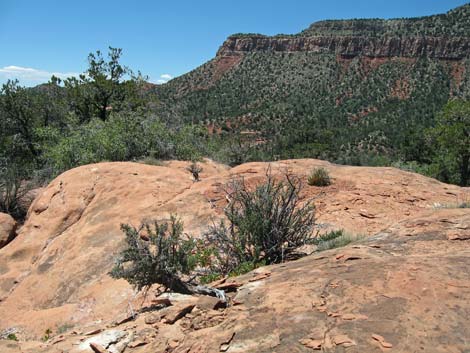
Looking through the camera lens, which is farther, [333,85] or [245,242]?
[333,85]

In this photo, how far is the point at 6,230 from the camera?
1041 cm

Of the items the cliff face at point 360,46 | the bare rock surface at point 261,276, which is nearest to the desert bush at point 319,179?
the bare rock surface at point 261,276

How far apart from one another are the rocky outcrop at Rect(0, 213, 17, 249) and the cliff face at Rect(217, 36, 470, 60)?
7614 cm

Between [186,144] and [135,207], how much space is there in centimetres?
809

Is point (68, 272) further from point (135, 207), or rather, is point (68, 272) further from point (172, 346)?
point (172, 346)

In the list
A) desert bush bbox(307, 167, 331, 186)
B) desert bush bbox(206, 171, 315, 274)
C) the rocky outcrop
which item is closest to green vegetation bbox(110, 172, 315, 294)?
desert bush bbox(206, 171, 315, 274)

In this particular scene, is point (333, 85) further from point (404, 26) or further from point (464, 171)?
point (464, 171)

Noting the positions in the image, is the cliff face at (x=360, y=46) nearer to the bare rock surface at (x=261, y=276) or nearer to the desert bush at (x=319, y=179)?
the desert bush at (x=319, y=179)

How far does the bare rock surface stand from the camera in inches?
124

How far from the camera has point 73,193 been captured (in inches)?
389

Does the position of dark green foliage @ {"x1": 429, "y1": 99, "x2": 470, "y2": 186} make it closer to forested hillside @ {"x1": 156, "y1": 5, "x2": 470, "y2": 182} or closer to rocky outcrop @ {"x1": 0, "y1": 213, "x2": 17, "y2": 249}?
rocky outcrop @ {"x1": 0, "y1": 213, "x2": 17, "y2": 249}

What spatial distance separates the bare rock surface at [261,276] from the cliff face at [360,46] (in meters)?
73.9

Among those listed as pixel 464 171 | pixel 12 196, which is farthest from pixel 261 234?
pixel 464 171

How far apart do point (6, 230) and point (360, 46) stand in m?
82.9
